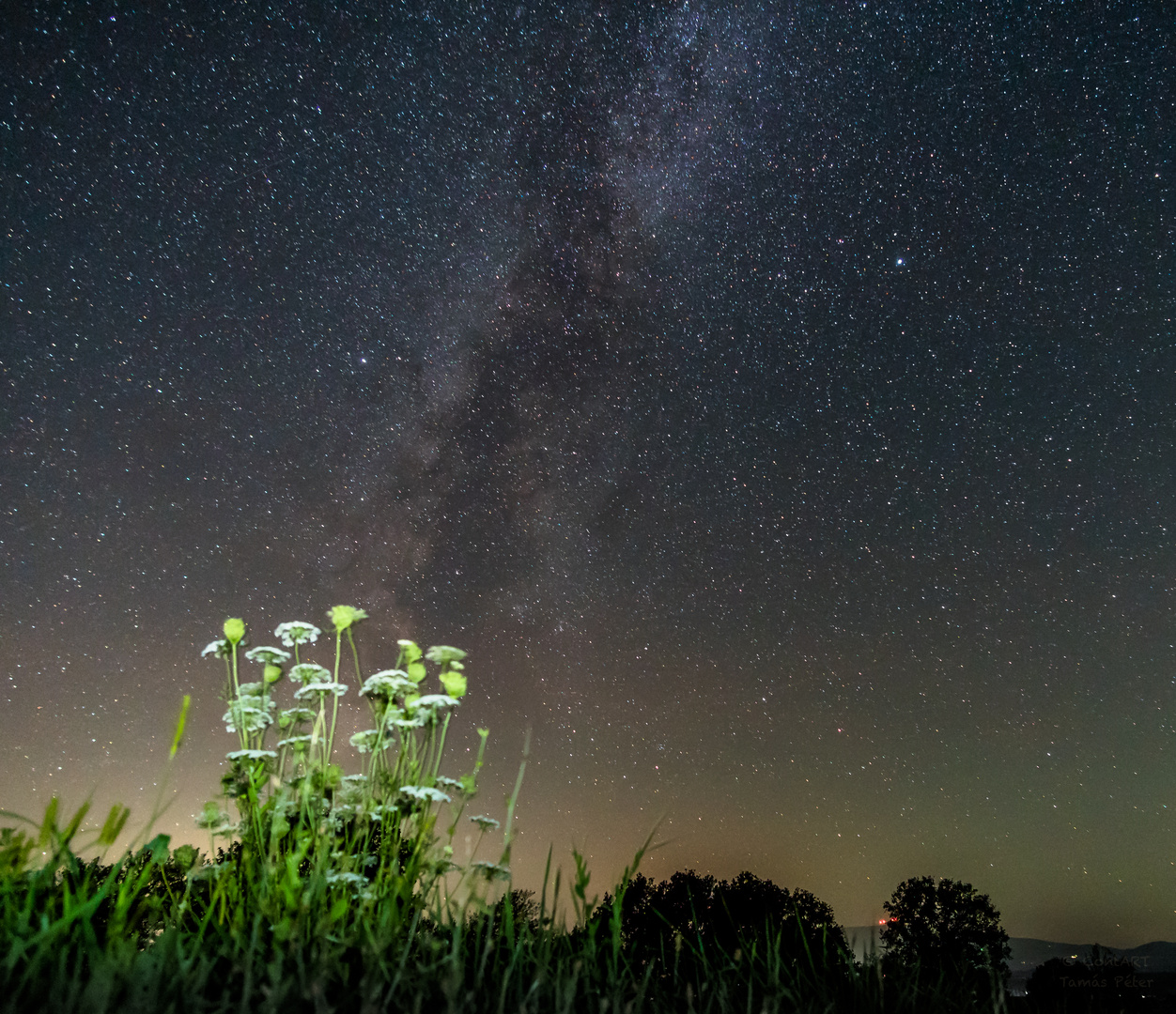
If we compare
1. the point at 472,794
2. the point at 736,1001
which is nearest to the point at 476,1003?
the point at 472,794

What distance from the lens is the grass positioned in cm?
163

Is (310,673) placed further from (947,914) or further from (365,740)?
(947,914)

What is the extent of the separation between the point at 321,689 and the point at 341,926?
78 cm

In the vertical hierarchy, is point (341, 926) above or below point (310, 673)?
below

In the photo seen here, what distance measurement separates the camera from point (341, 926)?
211cm

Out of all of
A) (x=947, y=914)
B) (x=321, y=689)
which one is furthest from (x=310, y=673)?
(x=947, y=914)

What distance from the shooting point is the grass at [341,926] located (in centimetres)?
163

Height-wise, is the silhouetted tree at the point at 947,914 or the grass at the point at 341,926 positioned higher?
the silhouetted tree at the point at 947,914

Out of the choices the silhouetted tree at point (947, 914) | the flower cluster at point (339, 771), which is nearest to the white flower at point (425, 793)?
the flower cluster at point (339, 771)

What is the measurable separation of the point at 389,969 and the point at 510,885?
45 centimetres

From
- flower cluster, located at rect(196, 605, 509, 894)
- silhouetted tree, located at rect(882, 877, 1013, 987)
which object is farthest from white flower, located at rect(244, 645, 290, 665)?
silhouetted tree, located at rect(882, 877, 1013, 987)

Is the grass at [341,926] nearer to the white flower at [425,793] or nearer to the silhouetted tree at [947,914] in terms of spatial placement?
the white flower at [425,793]

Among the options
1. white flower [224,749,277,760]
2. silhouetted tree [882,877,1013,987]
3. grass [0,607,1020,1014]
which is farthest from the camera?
silhouetted tree [882,877,1013,987]

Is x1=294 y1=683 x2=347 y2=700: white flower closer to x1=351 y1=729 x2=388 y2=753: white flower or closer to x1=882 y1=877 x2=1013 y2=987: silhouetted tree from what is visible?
x1=351 y1=729 x2=388 y2=753: white flower
